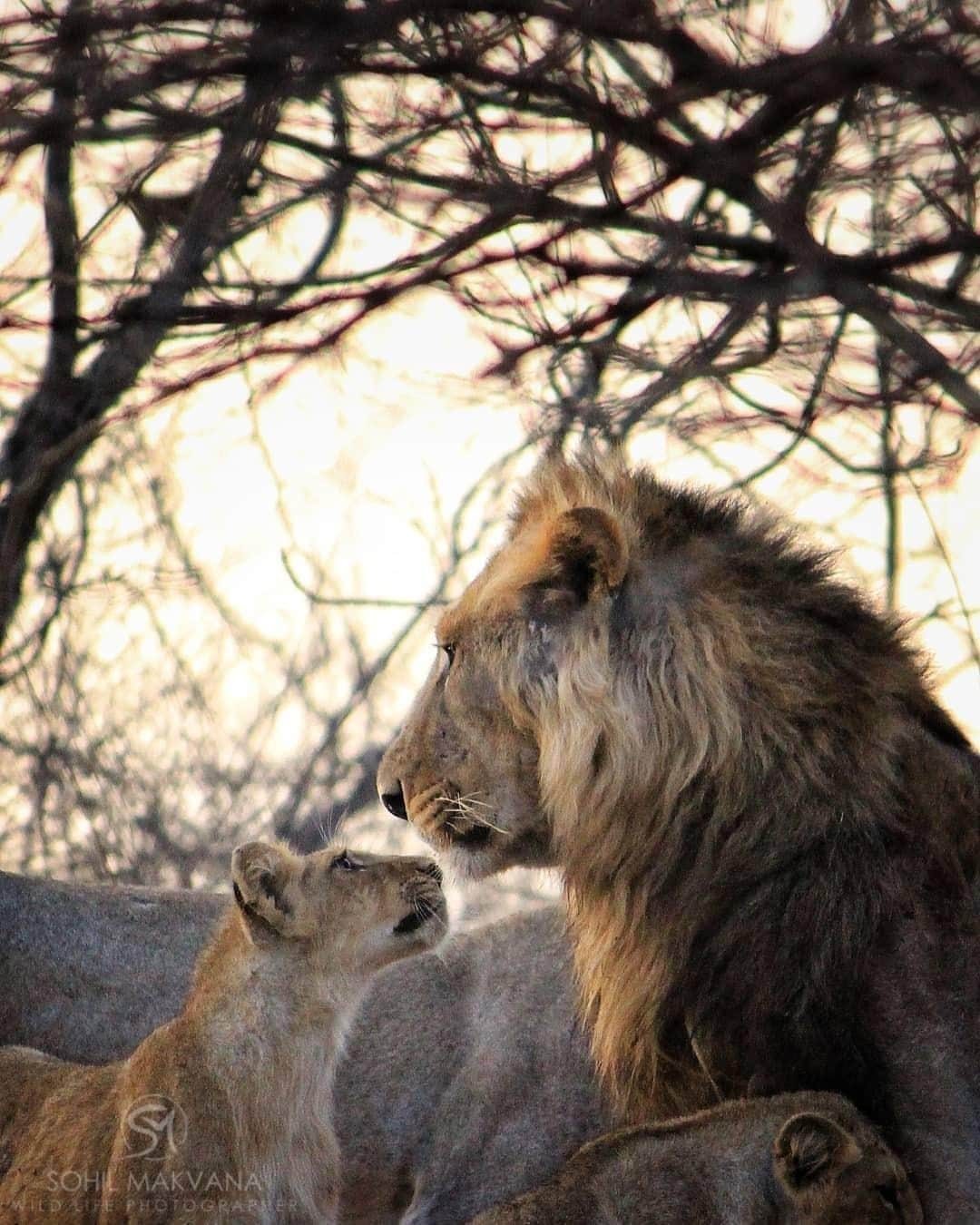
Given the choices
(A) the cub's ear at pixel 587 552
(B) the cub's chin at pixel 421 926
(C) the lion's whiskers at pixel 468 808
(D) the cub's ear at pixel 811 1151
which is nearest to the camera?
(D) the cub's ear at pixel 811 1151

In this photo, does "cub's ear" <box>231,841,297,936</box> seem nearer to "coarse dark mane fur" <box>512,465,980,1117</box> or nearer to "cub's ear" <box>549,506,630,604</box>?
"coarse dark mane fur" <box>512,465,980,1117</box>

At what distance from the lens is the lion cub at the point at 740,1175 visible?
380 cm

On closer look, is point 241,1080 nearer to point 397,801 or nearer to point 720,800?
point 397,801

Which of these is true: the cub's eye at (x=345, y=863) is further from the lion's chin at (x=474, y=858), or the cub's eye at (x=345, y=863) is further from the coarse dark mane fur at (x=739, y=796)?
the coarse dark mane fur at (x=739, y=796)

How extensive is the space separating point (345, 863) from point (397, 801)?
7.5 inches

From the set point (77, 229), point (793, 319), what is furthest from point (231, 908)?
point (793, 319)

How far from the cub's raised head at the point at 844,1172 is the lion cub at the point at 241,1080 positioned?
97cm

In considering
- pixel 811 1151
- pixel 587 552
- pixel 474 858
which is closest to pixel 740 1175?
pixel 811 1151

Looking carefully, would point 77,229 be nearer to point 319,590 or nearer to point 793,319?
point 793,319

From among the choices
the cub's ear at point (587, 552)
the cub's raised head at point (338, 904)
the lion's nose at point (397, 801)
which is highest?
the cub's ear at point (587, 552)

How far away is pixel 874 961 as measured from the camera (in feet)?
12.8

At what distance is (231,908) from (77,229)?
1649mm

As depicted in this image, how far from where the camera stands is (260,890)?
4.29 meters

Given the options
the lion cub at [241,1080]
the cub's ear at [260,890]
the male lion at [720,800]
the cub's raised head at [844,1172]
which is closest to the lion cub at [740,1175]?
the cub's raised head at [844,1172]
